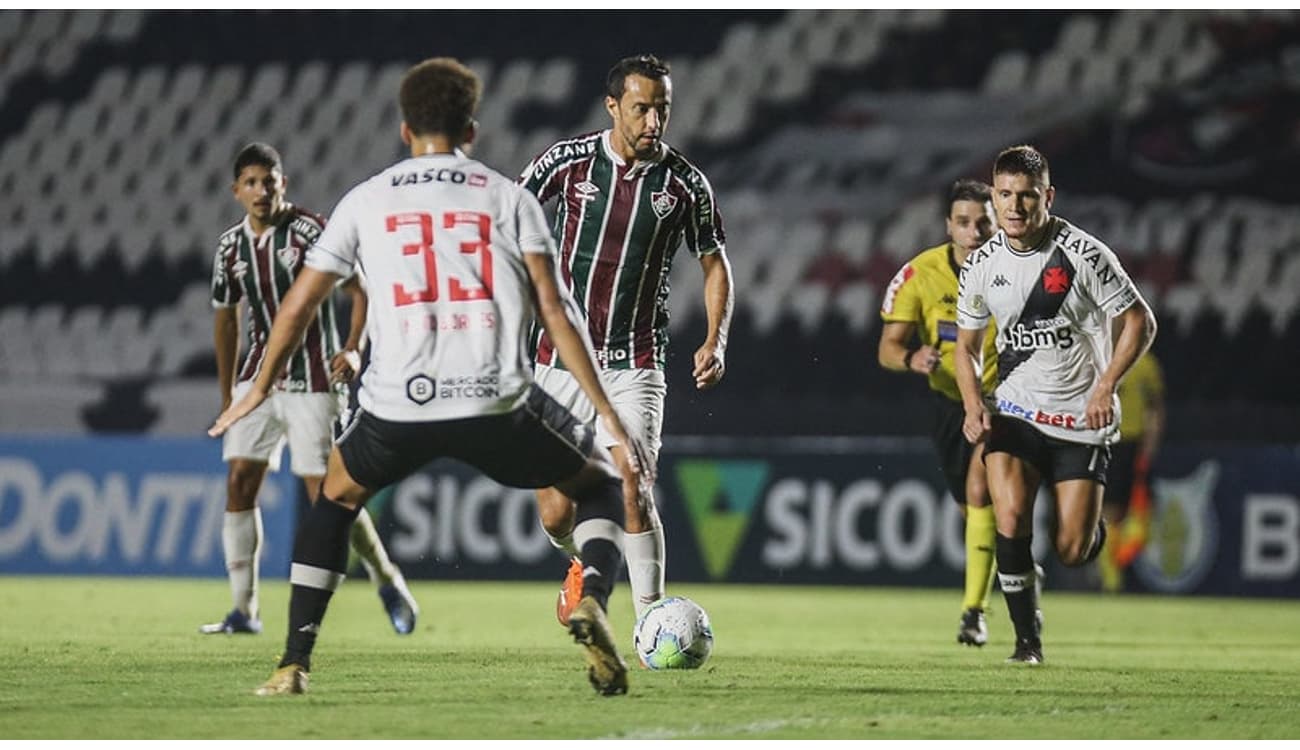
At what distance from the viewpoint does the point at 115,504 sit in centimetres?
1407

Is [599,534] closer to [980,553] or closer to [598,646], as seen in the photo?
[598,646]

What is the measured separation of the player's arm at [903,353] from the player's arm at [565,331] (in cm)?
319

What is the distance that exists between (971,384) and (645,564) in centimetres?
143

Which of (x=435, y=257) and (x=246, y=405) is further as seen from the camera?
(x=246, y=405)

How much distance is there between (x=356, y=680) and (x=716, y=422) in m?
7.79

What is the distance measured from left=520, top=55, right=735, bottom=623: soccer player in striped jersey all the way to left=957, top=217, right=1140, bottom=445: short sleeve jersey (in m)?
1.04

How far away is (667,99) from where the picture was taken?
694cm

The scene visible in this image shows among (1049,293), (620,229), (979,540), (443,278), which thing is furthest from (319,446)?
(443,278)

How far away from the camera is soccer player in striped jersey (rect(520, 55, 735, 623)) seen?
7102 millimetres

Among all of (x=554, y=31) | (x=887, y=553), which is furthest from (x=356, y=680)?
(x=554, y=31)

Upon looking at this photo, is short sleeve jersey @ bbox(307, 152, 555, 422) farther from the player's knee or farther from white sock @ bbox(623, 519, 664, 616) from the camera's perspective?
the player's knee

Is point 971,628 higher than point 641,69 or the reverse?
the reverse

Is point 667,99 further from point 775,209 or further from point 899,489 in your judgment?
point 775,209

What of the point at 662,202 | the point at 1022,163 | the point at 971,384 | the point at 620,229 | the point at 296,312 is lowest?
the point at 971,384
